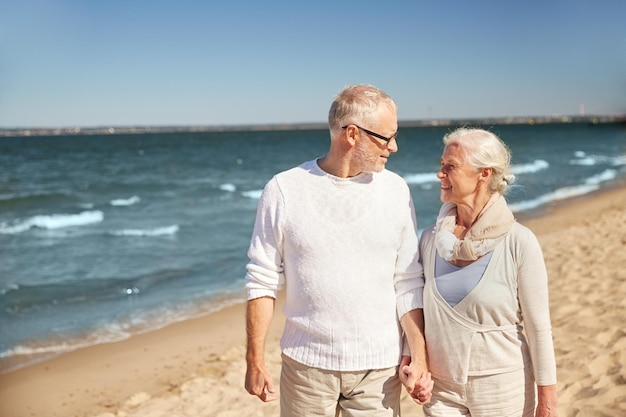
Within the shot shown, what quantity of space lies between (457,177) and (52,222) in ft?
61.2

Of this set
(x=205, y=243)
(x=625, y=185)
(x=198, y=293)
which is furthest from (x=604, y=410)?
(x=625, y=185)

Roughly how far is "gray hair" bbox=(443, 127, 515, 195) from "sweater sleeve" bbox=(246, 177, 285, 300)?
2.49 feet

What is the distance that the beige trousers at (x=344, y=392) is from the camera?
244 centimetres

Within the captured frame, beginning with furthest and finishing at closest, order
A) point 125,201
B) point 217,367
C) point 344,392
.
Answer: point 125,201, point 217,367, point 344,392

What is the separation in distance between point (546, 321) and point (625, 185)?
23.4 meters

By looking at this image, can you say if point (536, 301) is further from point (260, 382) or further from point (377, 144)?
point (260, 382)

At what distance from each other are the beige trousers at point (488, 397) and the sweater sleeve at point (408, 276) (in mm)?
332

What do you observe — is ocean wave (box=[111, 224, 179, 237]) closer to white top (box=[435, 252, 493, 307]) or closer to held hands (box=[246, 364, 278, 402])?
held hands (box=[246, 364, 278, 402])

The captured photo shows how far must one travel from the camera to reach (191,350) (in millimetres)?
7078

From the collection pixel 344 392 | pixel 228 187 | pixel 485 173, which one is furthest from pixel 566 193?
pixel 344 392

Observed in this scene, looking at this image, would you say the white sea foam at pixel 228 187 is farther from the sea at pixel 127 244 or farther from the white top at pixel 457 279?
the white top at pixel 457 279

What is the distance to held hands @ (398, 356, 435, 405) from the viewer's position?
7.86ft

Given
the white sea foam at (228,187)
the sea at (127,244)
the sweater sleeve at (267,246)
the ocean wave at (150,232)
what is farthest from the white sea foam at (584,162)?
the sweater sleeve at (267,246)

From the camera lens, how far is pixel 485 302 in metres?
2.35
